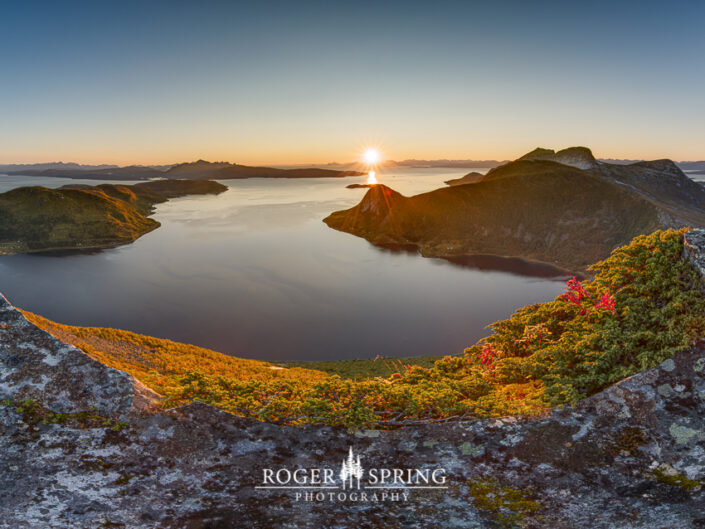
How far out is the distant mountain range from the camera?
4532 inches

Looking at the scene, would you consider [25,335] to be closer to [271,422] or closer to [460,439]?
[271,422]

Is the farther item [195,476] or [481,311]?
[481,311]

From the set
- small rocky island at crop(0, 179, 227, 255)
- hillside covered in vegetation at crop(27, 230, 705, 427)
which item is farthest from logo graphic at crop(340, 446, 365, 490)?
small rocky island at crop(0, 179, 227, 255)

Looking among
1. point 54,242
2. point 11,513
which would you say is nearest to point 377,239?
point 54,242

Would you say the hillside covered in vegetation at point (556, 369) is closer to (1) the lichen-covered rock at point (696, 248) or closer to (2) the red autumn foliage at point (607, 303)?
(2) the red autumn foliage at point (607, 303)

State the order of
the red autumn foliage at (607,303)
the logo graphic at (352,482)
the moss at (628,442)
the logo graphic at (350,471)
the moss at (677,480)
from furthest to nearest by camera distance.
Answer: the red autumn foliage at (607,303)
the logo graphic at (350,471)
the logo graphic at (352,482)
the moss at (628,442)
the moss at (677,480)

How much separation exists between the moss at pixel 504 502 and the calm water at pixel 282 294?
156ft

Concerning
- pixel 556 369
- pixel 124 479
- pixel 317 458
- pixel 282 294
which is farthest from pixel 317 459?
pixel 282 294

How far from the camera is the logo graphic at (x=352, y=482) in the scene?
7188 mm

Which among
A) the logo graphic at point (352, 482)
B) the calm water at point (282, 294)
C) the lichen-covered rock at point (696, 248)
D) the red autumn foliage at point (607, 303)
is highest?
the lichen-covered rock at point (696, 248)

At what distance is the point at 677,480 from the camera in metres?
6.31

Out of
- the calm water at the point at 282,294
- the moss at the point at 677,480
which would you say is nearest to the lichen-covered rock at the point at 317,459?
the moss at the point at 677,480

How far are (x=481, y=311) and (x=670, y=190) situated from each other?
16352cm

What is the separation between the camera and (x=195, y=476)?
23.5 feet
